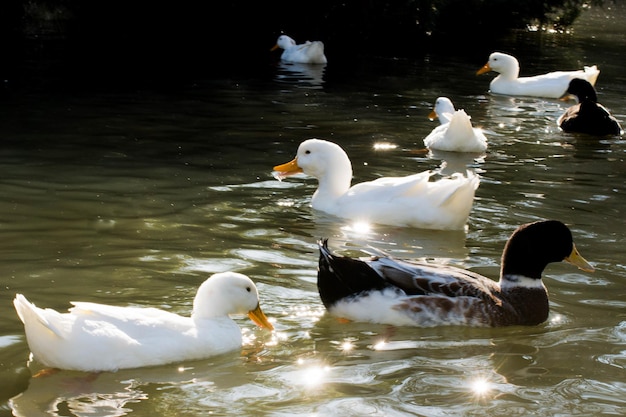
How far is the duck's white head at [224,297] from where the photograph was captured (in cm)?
607

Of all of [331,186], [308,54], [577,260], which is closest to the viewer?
[577,260]

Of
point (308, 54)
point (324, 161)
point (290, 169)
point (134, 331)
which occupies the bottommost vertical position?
point (134, 331)

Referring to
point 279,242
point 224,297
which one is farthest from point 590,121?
point 224,297

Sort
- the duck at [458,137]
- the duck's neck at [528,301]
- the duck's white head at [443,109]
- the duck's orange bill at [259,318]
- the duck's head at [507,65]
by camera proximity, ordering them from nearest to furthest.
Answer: the duck's orange bill at [259,318] → the duck's neck at [528,301] → the duck at [458,137] → the duck's white head at [443,109] → the duck's head at [507,65]

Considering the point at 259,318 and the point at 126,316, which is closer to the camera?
the point at 126,316

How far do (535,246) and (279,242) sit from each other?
224cm

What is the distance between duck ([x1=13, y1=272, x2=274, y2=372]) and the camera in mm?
5336

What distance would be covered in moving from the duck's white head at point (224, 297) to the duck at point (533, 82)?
1212cm

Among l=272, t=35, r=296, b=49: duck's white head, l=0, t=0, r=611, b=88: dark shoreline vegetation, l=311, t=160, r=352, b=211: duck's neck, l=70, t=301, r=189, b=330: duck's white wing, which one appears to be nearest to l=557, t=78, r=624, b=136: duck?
l=311, t=160, r=352, b=211: duck's neck

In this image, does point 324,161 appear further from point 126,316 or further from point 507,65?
point 507,65

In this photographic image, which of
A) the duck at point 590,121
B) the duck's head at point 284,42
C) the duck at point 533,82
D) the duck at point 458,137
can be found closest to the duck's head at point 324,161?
the duck at point 458,137

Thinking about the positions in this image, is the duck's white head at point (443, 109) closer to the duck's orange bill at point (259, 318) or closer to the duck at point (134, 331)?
the duck's orange bill at point (259, 318)

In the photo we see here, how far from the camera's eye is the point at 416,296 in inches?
255

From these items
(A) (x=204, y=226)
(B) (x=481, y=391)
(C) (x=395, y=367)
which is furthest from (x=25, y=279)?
(B) (x=481, y=391)
